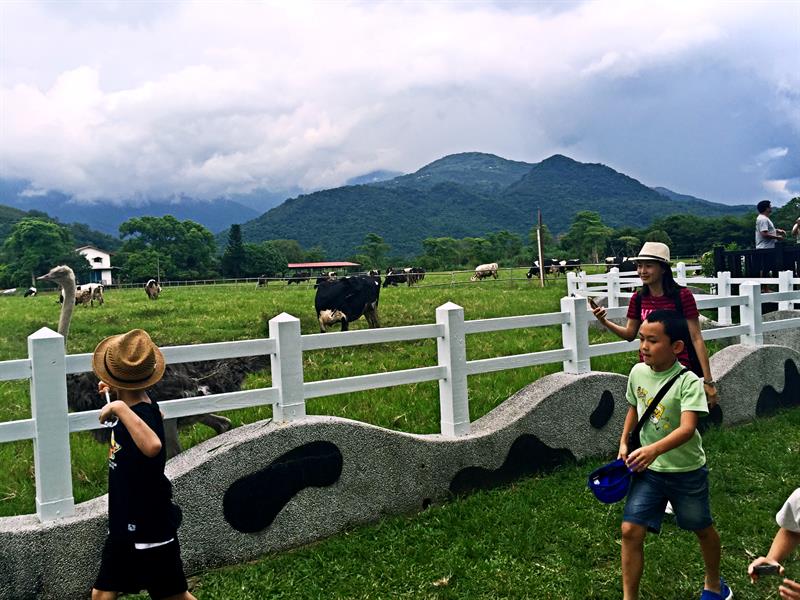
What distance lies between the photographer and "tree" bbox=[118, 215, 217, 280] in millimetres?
80750

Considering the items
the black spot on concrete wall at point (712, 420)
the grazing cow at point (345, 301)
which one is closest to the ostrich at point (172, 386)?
the black spot on concrete wall at point (712, 420)

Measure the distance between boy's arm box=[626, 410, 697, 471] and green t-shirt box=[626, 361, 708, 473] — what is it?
0.22 feet

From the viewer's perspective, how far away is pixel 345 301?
595 inches

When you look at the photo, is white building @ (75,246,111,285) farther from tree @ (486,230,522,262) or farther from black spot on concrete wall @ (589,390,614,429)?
black spot on concrete wall @ (589,390,614,429)

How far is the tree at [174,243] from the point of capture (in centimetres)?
8075

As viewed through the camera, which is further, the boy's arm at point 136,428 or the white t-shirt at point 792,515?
the boy's arm at point 136,428

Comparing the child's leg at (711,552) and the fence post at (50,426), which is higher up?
the fence post at (50,426)

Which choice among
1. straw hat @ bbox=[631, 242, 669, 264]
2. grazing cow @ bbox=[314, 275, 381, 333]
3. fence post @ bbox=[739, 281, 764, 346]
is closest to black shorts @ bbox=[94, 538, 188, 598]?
straw hat @ bbox=[631, 242, 669, 264]

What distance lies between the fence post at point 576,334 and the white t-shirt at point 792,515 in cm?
389

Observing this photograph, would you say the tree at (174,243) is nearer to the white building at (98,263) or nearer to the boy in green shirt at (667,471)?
the white building at (98,263)

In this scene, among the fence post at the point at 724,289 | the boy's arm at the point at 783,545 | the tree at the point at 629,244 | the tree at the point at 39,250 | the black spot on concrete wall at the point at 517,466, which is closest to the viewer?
the boy's arm at the point at 783,545

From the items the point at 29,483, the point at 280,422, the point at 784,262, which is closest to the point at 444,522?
the point at 280,422

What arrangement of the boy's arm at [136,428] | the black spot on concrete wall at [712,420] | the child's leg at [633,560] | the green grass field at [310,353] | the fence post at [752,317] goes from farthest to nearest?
the fence post at [752,317] → the black spot on concrete wall at [712,420] → the green grass field at [310,353] → the child's leg at [633,560] → the boy's arm at [136,428]

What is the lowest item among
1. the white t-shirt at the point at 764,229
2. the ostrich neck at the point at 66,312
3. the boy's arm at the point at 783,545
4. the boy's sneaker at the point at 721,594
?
the boy's sneaker at the point at 721,594
